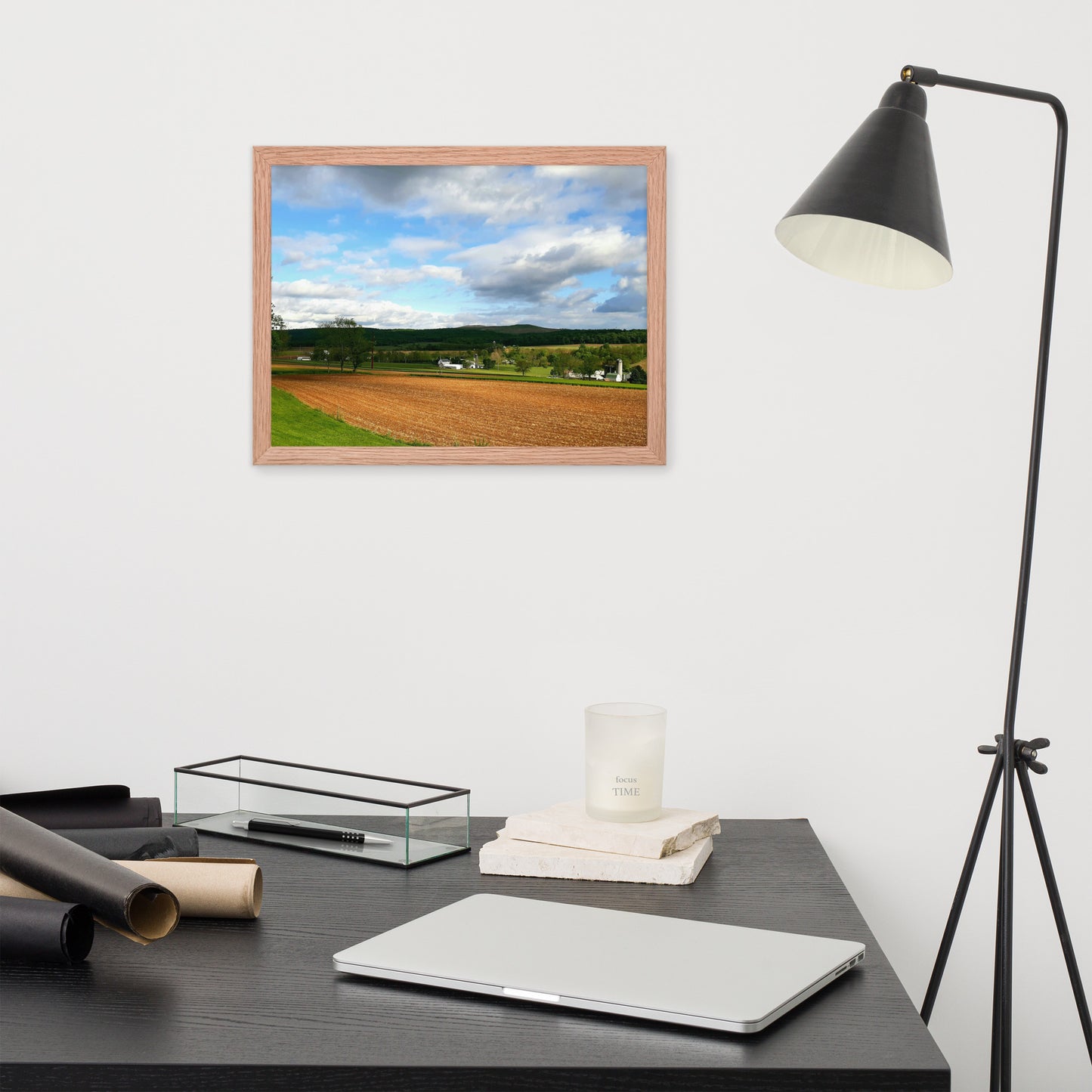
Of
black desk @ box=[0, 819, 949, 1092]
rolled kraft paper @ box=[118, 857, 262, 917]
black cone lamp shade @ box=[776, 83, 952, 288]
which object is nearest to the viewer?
black desk @ box=[0, 819, 949, 1092]

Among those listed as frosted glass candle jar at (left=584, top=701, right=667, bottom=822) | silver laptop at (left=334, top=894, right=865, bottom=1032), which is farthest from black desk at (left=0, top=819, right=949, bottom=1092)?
frosted glass candle jar at (left=584, top=701, right=667, bottom=822)

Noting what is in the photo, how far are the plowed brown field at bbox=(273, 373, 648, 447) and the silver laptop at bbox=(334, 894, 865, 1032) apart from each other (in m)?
0.75

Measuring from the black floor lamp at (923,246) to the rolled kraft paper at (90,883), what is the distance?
0.84 meters

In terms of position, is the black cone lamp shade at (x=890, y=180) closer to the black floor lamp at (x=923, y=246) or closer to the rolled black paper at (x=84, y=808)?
the black floor lamp at (x=923, y=246)

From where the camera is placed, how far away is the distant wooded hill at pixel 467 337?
1581 millimetres

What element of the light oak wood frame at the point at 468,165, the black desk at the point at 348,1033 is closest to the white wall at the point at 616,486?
the light oak wood frame at the point at 468,165

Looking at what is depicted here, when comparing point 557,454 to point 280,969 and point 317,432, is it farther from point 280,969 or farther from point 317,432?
point 280,969

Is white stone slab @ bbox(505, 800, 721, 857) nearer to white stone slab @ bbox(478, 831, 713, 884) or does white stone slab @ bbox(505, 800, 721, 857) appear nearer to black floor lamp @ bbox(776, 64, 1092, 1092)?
white stone slab @ bbox(478, 831, 713, 884)

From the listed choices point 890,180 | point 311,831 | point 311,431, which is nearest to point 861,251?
point 890,180

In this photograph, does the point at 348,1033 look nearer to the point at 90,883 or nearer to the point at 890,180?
the point at 90,883

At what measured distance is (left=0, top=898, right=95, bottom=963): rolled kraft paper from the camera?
88cm

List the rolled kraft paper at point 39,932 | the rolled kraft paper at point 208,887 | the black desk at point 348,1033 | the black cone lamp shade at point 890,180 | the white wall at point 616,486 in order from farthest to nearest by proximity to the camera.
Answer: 1. the white wall at point 616,486
2. the black cone lamp shade at point 890,180
3. the rolled kraft paper at point 208,887
4. the rolled kraft paper at point 39,932
5. the black desk at point 348,1033

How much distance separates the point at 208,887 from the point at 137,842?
0.54 feet

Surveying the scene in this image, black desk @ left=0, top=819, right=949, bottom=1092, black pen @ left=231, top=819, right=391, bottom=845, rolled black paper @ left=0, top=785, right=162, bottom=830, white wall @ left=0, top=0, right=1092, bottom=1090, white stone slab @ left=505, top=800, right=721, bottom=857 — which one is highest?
white wall @ left=0, top=0, right=1092, bottom=1090
